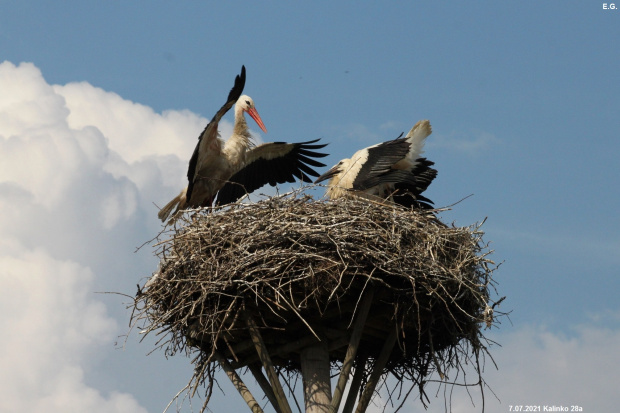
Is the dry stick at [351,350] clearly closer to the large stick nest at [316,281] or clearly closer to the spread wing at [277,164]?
the large stick nest at [316,281]

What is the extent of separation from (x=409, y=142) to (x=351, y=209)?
2714 millimetres

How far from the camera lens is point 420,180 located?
11125mm

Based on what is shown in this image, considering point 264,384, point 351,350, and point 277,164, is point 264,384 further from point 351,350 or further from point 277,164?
point 277,164

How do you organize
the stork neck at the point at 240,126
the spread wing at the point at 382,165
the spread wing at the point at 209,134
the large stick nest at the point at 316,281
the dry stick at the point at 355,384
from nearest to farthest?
1. the large stick nest at the point at 316,281
2. the dry stick at the point at 355,384
3. the spread wing at the point at 382,165
4. the spread wing at the point at 209,134
5. the stork neck at the point at 240,126

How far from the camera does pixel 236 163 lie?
1214 cm

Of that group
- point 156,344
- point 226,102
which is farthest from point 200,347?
point 226,102

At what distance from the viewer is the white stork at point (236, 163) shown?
37.7 ft

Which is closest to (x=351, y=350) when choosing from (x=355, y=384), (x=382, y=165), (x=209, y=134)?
(x=355, y=384)

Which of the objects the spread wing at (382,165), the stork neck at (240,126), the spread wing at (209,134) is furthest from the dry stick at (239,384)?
the stork neck at (240,126)

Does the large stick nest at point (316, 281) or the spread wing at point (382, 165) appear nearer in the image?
the large stick nest at point (316, 281)

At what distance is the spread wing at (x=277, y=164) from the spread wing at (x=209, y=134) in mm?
999

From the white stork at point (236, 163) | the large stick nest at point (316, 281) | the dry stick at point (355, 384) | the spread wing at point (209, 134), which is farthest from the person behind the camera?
the white stork at point (236, 163)

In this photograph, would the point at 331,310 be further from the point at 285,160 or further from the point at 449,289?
the point at 285,160

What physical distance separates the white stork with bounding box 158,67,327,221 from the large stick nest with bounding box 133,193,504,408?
8.52 ft
